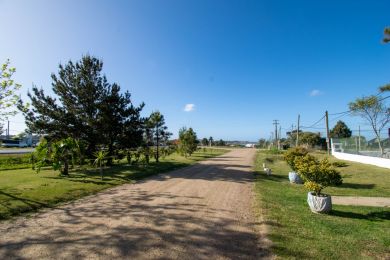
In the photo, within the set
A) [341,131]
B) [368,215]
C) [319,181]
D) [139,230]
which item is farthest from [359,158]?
[341,131]

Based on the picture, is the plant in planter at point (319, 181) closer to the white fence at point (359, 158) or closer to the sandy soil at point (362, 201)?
the sandy soil at point (362, 201)

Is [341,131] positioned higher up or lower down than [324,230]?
higher up

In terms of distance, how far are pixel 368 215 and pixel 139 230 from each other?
6.68 meters

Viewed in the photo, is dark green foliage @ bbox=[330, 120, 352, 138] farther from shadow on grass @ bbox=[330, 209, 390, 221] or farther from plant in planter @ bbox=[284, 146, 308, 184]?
shadow on grass @ bbox=[330, 209, 390, 221]

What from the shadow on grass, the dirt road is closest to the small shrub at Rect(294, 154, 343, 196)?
the shadow on grass

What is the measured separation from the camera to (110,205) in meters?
8.84

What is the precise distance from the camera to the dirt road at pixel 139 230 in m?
5.09

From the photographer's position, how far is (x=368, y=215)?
26.0ft

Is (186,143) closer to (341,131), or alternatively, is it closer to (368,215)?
(368,215)

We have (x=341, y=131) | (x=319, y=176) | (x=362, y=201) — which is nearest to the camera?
(x=319, y=176)

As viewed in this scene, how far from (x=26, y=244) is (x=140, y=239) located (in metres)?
2.31

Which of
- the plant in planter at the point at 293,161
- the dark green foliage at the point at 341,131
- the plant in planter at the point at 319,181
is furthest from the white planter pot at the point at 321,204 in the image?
the dark green foliage at the point at 341,131

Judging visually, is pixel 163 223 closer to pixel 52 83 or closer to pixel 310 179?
pixel 310 179

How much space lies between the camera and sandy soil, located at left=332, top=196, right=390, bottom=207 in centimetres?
933
